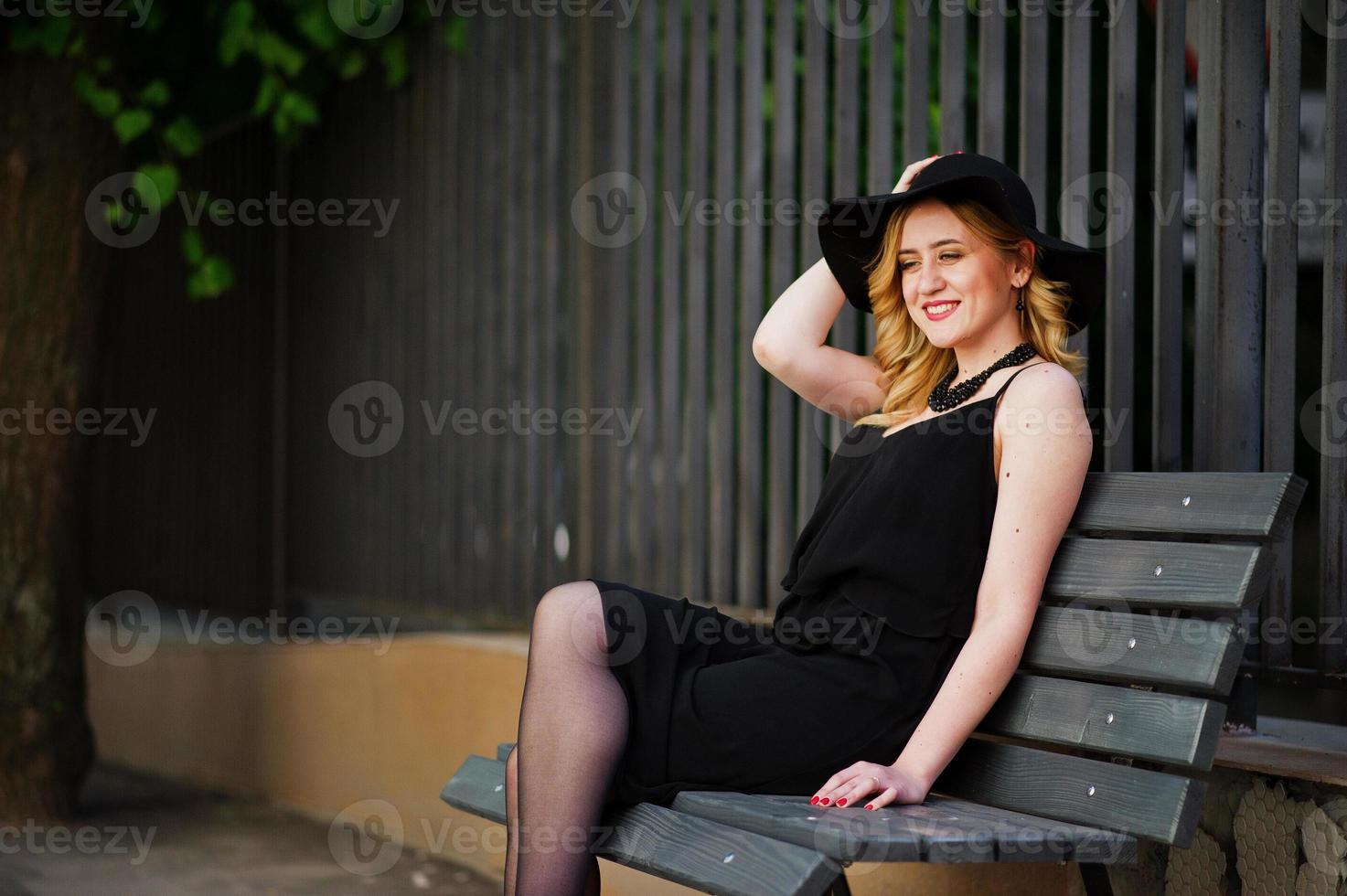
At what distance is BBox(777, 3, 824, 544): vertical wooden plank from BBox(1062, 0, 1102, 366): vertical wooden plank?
79 cm

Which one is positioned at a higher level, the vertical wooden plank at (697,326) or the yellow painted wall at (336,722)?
the vertical wooden plank at (697,326)

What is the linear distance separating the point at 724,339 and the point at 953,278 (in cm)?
149

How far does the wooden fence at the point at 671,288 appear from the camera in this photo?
254cm

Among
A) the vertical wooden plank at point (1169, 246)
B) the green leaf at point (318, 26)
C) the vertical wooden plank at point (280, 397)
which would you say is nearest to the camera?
the vertical wooden plank at point (1169, 246)

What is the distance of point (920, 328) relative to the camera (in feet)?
8.57

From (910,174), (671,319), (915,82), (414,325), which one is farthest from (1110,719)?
(414,325)

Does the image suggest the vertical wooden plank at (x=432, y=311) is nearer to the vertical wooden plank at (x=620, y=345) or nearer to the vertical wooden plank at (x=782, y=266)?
the vertical wooden plank at (x=620, y=345)

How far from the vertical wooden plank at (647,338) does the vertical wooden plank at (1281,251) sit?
1.98 m

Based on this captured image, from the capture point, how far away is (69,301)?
16.0 ft

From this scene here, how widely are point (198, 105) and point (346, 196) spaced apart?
63 centimetres

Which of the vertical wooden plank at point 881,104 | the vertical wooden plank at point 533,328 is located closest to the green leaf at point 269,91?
the vertical wooden plank at point 533,328

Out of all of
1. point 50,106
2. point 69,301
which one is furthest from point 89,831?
point 50,106

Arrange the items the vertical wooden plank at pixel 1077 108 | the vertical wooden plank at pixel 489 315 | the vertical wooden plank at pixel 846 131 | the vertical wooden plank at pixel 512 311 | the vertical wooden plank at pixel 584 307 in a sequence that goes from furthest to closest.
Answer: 1. the vertical wooden plank at pixel 489 315
2. the vertical wooden plank at pixel 512 311
3. the vertical wooden plank at pixel 584 307
4. the vertical wooden plank at pixel 846 131
5. the vertical wooden plank at pixel 1077 108

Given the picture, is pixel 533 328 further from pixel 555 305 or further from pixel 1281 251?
pixel 1281 251
